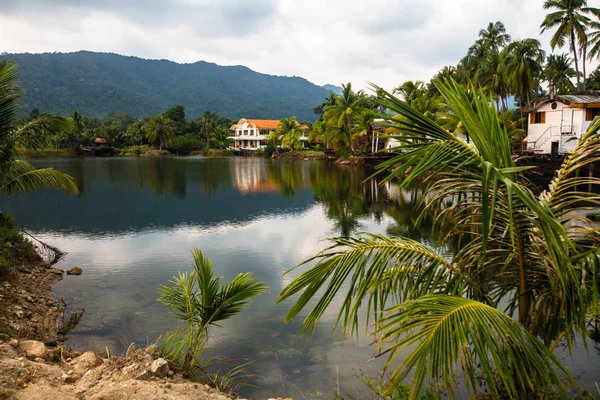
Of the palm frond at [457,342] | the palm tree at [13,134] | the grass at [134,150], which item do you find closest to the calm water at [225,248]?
the palm tree at [13,134]

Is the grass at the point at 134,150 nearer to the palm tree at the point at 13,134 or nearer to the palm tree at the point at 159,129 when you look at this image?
the palm tree at the point at 159,129

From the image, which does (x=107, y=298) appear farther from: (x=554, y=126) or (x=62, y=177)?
(x=554, y=126)

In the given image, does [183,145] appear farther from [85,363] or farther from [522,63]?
[85,363]

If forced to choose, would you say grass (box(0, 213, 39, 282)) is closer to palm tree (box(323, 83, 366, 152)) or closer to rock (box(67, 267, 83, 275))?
rock (box(67, 267, 83, 275))

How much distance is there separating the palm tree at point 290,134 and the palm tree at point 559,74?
123 feet

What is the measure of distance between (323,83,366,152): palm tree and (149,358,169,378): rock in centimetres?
A: 5235

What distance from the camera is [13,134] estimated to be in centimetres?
1059

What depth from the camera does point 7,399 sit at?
3.82 meters

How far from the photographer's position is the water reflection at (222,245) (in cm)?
733

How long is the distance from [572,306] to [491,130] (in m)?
1.40

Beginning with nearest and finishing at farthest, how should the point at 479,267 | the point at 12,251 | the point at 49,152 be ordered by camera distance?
the point at 479,267 < the point at 12,251 < the point at 49,152

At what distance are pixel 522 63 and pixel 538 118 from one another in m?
7.59

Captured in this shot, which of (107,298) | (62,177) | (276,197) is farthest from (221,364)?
(276,197)

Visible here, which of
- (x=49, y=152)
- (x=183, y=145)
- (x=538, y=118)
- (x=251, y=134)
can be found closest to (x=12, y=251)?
(x=538, y=118)
